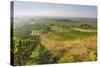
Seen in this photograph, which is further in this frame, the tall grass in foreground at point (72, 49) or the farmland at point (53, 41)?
the tall grass in foreground at point (72, 49)

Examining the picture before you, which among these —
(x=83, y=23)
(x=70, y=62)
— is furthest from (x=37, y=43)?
(x=83, y=23)

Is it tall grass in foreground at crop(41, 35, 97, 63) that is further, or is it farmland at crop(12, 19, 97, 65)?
tall grass in foreground at crop(41, 35, 97, 63)

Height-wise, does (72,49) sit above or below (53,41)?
below

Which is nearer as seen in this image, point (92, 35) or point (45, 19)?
point (45, 19)

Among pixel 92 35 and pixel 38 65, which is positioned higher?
pixel 92 35
